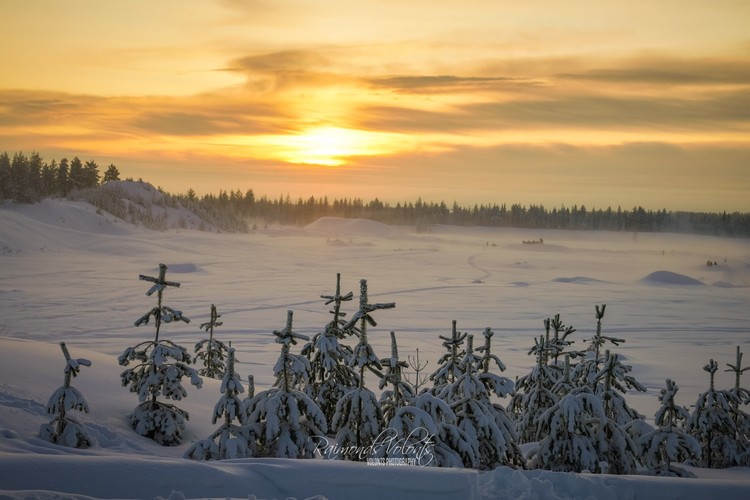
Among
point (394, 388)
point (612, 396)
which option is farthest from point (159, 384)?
point (612, 396)

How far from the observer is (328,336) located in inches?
437

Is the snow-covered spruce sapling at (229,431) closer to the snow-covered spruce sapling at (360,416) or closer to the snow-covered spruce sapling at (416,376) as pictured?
Result: the snow-covered spruce sapling at (360,416)

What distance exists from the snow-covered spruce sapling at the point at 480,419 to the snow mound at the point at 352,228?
13137 cm

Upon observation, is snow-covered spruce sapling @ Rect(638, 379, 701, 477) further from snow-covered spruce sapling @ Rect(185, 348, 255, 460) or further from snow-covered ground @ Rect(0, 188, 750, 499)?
snow-covered spruce sapling @ Rect(185, 348, 255, 460)

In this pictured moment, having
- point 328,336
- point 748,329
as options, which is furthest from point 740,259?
point 328,336

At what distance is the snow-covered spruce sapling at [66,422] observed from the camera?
10680 mm

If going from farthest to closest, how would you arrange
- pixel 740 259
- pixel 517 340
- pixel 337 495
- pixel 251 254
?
pixel 740 259 < pixel 251 254 < pixel 517 340 < pixel 337 495

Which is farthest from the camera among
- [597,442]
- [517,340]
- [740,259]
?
[740,259]

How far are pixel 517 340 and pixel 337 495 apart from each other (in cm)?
2608

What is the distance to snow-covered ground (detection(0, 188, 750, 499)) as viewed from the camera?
7945 millimetres

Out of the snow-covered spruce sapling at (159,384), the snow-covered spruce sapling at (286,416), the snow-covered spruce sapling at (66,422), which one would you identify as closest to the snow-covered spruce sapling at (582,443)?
the snow-covered spruce sapling at (286,416)

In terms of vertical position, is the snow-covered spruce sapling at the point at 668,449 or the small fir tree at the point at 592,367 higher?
the small fir tree at the point at 592,367

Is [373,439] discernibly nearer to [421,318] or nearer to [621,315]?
[421,318]

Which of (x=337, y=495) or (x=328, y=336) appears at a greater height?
(x=328, y=336)
